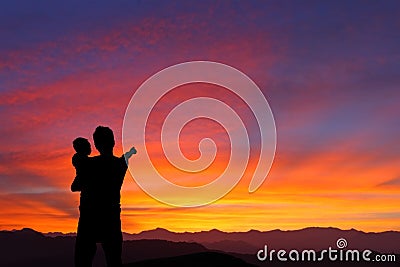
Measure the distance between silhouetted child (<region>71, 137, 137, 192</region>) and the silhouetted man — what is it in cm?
2

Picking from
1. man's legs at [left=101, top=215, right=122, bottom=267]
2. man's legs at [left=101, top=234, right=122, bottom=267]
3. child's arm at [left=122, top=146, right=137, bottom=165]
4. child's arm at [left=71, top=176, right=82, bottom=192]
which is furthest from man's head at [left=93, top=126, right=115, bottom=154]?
man's legs at [left=101, top=234, right=122, bottom=267]

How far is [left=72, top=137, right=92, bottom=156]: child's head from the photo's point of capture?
41.5ft

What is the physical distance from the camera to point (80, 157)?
12633mm

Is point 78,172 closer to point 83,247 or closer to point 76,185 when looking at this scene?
point 76,185

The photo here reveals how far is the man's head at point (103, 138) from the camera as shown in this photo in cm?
1259

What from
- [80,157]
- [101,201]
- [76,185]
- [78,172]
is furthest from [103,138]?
[101,201]

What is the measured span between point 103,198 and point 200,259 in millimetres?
13625

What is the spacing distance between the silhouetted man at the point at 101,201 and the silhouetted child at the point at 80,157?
0.02 m

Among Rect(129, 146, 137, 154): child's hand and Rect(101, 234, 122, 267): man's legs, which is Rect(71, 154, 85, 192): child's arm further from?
Rect(101, 234, 122, 267): man's legs

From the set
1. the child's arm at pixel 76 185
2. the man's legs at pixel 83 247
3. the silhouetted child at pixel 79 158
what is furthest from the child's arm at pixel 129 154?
the man's legs at pixel 83 247

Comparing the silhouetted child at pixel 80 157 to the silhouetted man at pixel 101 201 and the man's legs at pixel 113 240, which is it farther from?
the man's legs at pixel 113 240

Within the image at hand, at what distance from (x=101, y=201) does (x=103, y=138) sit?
129 cm

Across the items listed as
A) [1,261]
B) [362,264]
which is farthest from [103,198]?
[1,261]

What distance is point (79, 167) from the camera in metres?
12.6
